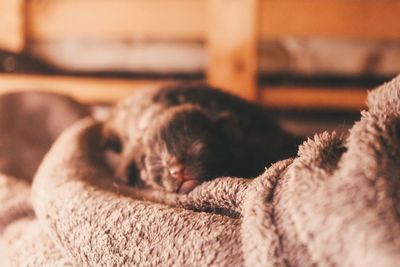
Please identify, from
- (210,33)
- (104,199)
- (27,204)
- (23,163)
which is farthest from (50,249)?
(210,33)

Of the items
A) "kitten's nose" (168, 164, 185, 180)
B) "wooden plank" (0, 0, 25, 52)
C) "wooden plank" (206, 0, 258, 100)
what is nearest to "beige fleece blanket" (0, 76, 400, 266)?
"kitten's nose" (168, 164, 185, 180)

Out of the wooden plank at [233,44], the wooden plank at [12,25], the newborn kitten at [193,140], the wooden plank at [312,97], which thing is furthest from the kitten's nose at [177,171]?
the wooden plank at [12,25]

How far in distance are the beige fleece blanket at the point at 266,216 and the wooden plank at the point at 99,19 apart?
133 centimetres

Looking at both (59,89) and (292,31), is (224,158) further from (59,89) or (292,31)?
(59,89)

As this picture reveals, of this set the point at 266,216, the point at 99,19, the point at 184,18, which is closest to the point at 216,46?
the point at 184,18

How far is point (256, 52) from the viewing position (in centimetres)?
177

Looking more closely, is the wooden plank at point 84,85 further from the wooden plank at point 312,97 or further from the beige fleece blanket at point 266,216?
the beige fleece blanket at point 266,216

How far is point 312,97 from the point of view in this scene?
1777mm

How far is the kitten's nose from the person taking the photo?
89 cm

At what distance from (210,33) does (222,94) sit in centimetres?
59

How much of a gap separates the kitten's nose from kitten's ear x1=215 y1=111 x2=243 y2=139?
0.69 feet

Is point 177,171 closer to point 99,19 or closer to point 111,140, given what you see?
point 111,140

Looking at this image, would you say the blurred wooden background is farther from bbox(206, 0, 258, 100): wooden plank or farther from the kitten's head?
the kitten's head

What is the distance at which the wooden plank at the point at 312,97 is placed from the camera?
174 centimetres
